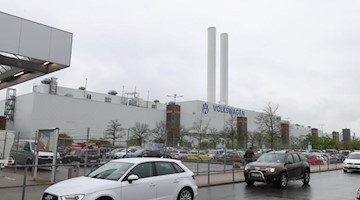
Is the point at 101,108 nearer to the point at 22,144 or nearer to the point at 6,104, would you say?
the point at 6,104

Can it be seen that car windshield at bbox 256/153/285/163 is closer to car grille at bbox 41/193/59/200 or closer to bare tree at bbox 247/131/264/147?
car grille at bbox 41/193/59/200

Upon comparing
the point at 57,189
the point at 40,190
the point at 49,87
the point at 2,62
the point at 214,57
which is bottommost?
the point at 40,190

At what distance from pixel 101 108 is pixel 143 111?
1102 cm

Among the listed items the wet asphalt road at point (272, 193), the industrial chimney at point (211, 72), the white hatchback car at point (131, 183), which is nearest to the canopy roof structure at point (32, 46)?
the white hatchback car at point (131, 183)

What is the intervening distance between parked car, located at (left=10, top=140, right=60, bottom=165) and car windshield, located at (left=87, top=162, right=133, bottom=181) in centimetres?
1314

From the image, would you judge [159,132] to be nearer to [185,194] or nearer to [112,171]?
[185,194]

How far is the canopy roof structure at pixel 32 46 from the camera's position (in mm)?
11703

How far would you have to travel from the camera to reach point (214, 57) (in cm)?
9575

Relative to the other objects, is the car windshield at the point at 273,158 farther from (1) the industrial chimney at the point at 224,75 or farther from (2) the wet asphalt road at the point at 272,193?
(1) the industrial chimney at the point at 224,75

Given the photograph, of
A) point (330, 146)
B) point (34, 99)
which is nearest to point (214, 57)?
point (330, 146)

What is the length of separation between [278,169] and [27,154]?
16.1 metres

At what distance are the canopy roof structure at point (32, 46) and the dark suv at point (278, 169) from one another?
937 centimetres

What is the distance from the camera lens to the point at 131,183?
8.01m

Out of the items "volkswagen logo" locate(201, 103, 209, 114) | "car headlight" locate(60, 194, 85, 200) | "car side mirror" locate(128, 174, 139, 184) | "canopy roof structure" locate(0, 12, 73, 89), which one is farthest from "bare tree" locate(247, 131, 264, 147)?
"car headlight" locate(60, 194, 85, 200)
